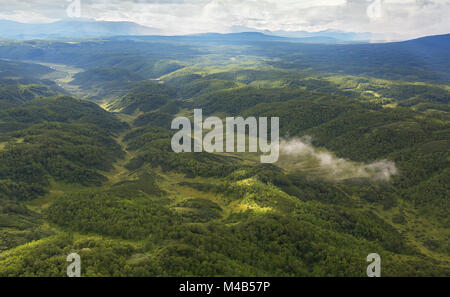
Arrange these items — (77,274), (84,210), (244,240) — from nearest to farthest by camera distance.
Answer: (77,274), (244,240), (84,210)

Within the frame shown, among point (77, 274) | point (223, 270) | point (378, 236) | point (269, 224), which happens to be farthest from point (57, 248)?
point (378, 236)

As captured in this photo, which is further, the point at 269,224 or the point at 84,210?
the point at 84,210

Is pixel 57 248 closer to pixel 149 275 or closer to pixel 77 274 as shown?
pixel 77 274

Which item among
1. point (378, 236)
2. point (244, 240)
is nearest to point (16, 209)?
point (244, 240)

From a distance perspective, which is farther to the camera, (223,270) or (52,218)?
(52,218)

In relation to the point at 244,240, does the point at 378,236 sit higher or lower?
lower
